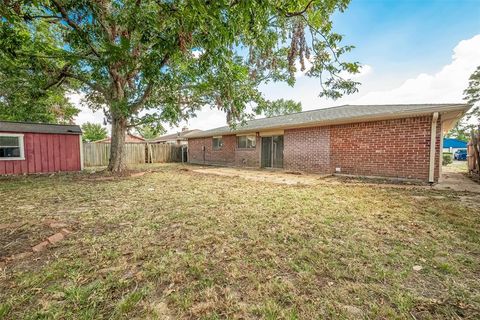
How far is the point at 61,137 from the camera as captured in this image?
32.4 feet

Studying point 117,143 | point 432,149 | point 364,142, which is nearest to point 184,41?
point 117,143

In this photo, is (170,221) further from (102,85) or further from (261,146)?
(261,146)

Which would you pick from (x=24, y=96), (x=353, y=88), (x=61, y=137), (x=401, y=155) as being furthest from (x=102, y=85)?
(x=401, y=155)

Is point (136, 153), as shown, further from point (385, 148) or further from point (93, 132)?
point (93, 132)

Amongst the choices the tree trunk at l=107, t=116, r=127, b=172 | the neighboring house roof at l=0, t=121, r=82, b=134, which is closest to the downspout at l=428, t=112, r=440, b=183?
the tree trunk at l=107, t=116, r=127, b=172

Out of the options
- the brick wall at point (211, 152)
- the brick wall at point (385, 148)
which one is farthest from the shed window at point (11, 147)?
the brick wall at point (385, 148)

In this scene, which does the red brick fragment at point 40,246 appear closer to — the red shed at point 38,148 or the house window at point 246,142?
the red shed at point 38,148

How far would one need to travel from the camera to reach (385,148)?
7.27 meters

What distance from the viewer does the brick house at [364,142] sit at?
21.1 ft

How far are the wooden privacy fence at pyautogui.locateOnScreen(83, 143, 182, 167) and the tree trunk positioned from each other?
4.02 meters

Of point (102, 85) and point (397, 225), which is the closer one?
point (397, 225)

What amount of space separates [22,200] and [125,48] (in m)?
3.99

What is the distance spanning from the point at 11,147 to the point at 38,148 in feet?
2.72

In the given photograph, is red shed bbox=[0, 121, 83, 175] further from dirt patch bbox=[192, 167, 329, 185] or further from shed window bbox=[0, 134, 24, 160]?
dirt patch bbox=[192, 167, 329, 185]
